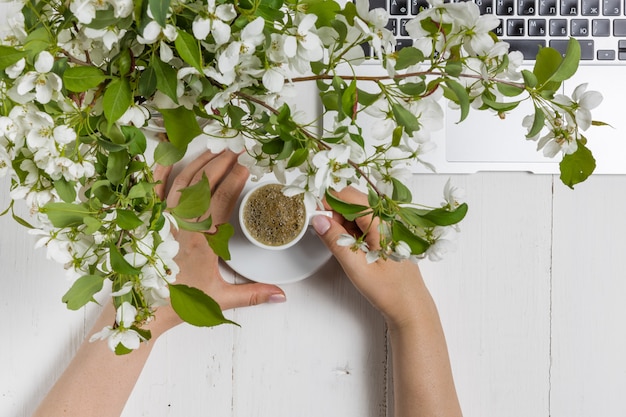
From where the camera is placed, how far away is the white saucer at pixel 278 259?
725 millimetres

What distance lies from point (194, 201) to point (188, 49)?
119mm

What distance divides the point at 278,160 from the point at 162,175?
407 mm

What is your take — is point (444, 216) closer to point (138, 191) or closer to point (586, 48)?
point (138, 191)

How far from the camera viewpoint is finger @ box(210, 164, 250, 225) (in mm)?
724

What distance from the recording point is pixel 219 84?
351 millimetres

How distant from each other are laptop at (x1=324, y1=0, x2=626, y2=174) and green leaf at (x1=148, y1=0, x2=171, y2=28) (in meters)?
0.42

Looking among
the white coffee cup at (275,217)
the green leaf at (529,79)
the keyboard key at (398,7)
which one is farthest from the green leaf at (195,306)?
the keyboard key at (398,7)

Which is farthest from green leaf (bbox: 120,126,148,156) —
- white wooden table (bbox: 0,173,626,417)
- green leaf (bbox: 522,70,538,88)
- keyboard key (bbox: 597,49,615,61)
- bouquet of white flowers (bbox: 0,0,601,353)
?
keyboard key (bbox: 597,49,615,61)

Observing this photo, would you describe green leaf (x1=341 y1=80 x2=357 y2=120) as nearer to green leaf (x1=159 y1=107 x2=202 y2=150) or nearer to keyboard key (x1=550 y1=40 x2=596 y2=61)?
green leaf (x1=159 y1=107 x2=202 y2=150)

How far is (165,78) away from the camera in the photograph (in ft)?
1.06

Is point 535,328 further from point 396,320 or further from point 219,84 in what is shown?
point 219,84

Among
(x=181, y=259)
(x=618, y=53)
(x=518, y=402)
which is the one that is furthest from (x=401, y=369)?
(x=618, y=53)

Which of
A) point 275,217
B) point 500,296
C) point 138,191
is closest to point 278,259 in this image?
point 275,217

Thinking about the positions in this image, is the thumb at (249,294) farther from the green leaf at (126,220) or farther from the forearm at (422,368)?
the green leaf at (126,220)
